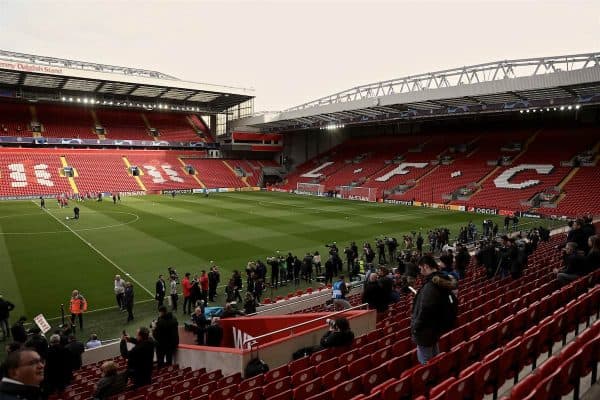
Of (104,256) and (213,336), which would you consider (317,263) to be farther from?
(104,256)

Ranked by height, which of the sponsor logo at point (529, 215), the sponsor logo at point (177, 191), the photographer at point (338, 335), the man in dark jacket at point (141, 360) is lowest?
Answer: the sponsor logo at point (529, 215)

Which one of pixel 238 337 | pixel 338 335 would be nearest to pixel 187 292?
pixel 238 337

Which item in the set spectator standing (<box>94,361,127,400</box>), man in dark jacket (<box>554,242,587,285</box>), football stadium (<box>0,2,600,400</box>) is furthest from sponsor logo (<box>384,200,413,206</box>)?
spectator standing (<box>94,361,127,400</box>)

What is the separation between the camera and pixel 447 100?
38.8 m

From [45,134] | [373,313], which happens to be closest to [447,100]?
[373,313]

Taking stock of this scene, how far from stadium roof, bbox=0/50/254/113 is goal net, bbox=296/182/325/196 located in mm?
15321

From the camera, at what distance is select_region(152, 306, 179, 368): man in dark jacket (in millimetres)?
7645

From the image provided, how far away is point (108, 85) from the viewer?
2159 inches

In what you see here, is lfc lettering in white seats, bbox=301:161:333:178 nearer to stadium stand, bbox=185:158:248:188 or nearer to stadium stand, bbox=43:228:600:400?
stadium stand, bbox=185:158:248:188

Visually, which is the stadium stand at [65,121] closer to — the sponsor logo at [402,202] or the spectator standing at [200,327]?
the sponsor logo at [402,202]

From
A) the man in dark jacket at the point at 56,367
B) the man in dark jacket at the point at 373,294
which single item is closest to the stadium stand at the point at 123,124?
the man in dark jacket at the point at 56,367

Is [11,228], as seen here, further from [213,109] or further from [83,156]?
[213,109]

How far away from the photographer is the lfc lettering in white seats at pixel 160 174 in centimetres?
5478

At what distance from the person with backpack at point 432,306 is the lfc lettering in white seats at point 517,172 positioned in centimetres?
3865
